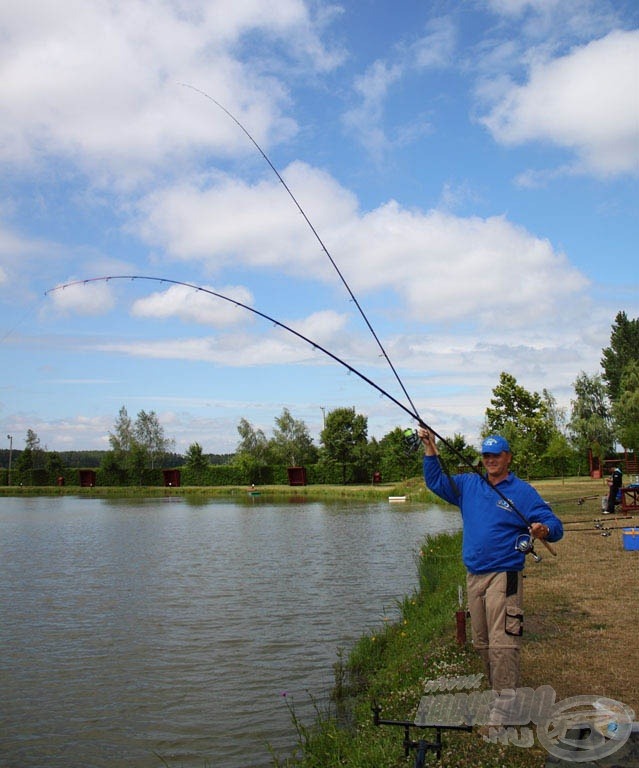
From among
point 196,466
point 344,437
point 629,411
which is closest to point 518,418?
point 629,411

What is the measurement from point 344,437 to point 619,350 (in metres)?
31.0

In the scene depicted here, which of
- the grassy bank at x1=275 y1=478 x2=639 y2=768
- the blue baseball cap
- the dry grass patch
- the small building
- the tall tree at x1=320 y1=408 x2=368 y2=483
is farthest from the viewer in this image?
the small building

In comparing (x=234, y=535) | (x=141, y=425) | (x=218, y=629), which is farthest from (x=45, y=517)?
(x=141, y=425)

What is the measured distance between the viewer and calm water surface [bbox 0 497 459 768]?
831 centimetres

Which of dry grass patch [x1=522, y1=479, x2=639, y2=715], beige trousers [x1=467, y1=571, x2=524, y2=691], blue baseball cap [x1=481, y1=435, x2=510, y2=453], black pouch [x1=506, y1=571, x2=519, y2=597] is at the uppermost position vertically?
blue baseball cap [x1=481, y1=435, x2=510, y2=453]

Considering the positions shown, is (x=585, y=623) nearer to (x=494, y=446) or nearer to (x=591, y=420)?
(x=494, y=446)

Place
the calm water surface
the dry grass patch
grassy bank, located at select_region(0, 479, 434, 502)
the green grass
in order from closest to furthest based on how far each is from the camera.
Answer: the green grass
the dry grass patch
the calm water surface
grassy bank, located at select_region(0, 479, 434, 502)

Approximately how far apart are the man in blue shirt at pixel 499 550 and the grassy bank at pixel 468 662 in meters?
0.66

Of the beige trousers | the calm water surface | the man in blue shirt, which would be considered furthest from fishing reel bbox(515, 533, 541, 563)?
the calm water surface

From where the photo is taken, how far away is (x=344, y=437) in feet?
240

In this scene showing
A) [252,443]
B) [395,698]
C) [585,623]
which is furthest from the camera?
[252,443]

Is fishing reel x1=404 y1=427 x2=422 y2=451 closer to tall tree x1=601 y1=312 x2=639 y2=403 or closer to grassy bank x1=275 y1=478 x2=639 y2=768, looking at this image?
grassy bank x1=275 y1=478 x2=639 y2=768

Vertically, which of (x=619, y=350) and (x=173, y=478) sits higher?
(x=619, y=350)

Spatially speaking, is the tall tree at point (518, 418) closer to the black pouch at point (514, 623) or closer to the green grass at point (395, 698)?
the green grass at point (395, 698)
